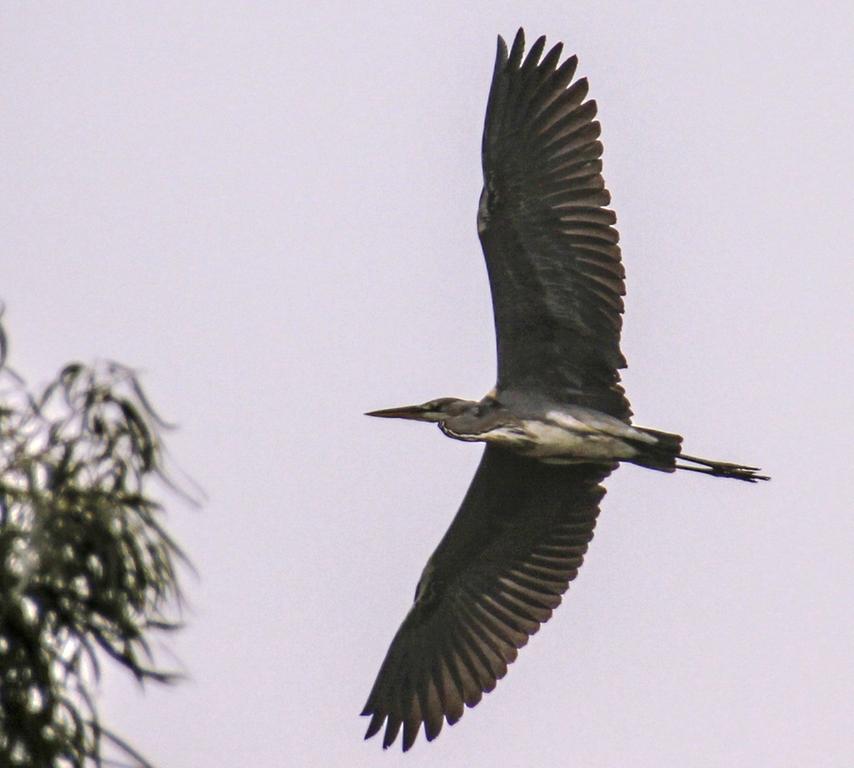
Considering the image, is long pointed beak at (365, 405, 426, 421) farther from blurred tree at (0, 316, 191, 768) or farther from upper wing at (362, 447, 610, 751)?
blurred tree at (0, 316, 191, 768)

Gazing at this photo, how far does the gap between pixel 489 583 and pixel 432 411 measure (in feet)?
4.07

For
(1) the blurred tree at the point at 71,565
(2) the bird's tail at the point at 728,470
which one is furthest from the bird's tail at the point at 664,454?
(1) the blurred tree at the point at 71,565

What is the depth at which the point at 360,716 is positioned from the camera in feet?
37.0

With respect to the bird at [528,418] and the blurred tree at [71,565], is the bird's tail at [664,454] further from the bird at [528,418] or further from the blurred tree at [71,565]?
the blurred tree at [71,565]

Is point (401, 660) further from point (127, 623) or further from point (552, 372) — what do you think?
point (127, 623)

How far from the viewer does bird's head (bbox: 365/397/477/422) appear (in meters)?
10.9

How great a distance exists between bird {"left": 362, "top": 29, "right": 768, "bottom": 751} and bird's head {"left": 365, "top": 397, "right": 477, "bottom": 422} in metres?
0.01

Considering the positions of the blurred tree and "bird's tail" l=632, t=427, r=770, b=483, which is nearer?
the blurred tree

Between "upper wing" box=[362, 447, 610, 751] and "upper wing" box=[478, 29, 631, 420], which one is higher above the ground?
"upper wing" box=[478, 29, 631, 420]

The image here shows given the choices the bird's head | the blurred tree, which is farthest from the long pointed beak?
the blurred tree

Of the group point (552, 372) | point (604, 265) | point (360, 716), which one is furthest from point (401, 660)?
point (604, 265)

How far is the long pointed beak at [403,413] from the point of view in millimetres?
11172

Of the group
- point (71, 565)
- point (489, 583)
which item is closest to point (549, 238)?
point (489, 583)

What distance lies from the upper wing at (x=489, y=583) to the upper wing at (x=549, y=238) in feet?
2.40
